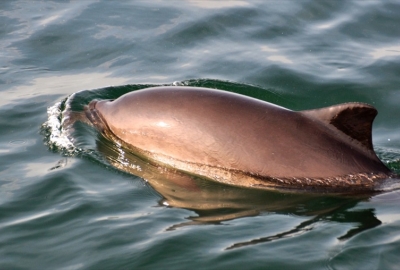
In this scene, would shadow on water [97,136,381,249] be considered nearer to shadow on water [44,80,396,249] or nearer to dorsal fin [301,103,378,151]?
shadow on water [44,80,396,249]

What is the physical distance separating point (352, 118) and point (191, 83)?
4160 mm

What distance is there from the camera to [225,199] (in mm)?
8570

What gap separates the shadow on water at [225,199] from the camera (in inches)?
307

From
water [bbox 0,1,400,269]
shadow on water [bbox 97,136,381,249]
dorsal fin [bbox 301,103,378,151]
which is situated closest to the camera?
water [bbox 0,1,400,269]

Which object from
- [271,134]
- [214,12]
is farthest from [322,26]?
[271,134]

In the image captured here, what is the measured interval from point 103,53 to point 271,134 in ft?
19.2

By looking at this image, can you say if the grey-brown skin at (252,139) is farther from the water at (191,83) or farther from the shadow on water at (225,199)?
the water at (191,83)

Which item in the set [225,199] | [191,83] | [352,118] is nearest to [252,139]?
[225,199]

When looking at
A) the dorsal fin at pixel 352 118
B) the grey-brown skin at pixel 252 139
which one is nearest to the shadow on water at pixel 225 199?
the grey-brown skin at pixel 252 139

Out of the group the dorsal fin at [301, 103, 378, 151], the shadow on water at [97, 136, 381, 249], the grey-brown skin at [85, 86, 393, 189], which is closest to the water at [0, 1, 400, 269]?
the shadow on water at [97, 136, 381, 249]

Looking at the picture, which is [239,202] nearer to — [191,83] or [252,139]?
[252,139]

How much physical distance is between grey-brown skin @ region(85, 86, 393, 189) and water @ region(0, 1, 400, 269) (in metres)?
0.24

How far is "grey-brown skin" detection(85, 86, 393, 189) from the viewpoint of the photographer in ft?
27.7

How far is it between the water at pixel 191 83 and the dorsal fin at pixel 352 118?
70 centimetres
